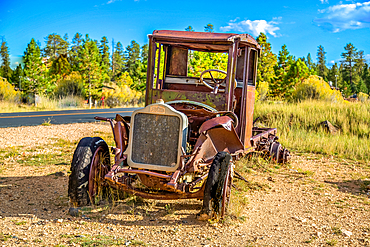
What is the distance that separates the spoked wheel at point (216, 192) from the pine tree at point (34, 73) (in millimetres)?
30989

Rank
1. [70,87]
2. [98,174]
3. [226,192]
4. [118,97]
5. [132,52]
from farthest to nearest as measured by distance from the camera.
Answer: [132,52] < [118,97] < [70,87] < [98,174] < [226,192]

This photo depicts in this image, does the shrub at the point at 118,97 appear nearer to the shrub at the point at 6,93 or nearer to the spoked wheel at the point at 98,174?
the shrub at the point at 6,93

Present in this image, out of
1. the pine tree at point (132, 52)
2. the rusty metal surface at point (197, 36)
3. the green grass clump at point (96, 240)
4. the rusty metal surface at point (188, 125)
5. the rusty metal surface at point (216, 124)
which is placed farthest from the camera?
the pine tree at point (132, 52)

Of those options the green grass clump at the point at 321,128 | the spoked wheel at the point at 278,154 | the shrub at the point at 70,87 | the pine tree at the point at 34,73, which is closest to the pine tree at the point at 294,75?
the shrub at the point at 70,87

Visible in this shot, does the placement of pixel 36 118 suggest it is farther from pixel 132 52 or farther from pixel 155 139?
pixel 132 52

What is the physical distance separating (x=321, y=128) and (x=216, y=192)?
351 inches

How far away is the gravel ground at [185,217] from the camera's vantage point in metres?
3.86

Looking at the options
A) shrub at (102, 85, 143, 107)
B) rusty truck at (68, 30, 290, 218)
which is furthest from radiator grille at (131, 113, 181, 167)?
shrub at (102, 85, 143, 107)

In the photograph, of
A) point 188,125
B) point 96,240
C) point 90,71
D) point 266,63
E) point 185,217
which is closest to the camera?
point 96,240

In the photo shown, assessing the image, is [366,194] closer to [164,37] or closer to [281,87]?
[164,37]

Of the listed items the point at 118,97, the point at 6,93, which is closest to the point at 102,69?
the point at 118,97

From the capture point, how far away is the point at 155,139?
4.59 metres

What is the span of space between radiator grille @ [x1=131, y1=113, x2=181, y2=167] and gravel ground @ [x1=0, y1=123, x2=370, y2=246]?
2.44 ft

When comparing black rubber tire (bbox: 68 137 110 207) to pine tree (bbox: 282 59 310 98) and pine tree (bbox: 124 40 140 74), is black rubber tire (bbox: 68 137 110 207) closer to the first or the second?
pine tree (bbox: 282 59 310 98)
